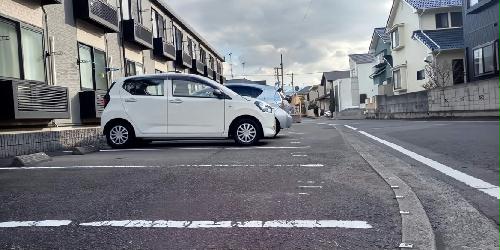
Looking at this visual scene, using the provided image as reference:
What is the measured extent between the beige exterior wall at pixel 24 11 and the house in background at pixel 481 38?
57.7 feet

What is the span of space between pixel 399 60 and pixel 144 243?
1331 inches

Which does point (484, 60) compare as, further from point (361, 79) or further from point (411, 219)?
point (361, 79)

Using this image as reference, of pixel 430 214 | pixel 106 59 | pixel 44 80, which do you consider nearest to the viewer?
pixel 430 214

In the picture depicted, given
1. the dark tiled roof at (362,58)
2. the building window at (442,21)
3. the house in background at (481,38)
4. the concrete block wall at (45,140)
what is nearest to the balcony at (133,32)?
the concrete block wall at (45,140)

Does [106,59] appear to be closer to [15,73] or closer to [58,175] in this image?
[15,73]

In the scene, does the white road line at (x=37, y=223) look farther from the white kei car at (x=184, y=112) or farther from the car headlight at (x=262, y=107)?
the car headlight at (x=262, y=107)

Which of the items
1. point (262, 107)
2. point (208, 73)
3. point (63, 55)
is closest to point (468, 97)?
point (262, 107)

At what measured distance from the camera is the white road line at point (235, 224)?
3.29 m

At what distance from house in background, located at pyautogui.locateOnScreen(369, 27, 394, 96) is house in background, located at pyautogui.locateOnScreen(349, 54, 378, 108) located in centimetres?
887

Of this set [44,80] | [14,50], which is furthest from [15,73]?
[44,80]

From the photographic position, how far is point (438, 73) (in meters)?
25.4

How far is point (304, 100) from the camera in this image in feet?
294

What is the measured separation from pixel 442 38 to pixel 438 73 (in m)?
4.36

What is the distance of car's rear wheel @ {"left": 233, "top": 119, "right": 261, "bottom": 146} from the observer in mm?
9297
